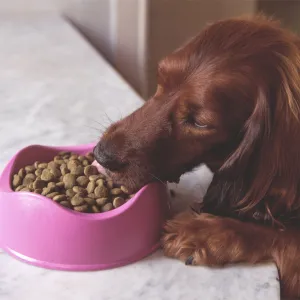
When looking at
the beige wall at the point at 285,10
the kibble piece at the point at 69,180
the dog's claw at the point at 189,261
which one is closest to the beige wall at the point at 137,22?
the beige wall at the point at 285,10

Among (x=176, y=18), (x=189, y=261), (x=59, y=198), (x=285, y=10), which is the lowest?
(x=285, y=10)

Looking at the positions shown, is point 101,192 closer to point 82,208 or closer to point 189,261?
point 82,208

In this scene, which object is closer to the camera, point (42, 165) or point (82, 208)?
point (82, 208)

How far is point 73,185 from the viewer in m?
1.23

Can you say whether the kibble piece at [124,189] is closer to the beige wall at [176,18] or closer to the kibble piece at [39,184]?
the kibble piece at [39,184]

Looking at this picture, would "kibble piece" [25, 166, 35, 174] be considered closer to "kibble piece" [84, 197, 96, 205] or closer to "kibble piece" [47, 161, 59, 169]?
"kibble piece" [47, 161, 59, 169]

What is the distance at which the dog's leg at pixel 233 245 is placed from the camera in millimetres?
1176

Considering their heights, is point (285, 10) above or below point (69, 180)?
below

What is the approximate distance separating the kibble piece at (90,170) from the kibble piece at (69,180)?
3cm

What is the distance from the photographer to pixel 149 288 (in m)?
1.12

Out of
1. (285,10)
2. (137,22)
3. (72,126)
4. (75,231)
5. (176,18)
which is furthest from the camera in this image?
(285,10)

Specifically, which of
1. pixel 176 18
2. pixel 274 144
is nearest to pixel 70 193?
pixel 274 144

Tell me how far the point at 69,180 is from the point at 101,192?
7 centimetres

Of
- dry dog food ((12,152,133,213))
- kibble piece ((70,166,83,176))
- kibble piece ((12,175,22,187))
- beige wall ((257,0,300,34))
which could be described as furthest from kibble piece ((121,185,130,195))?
beige wall ((257,0,300,34))
